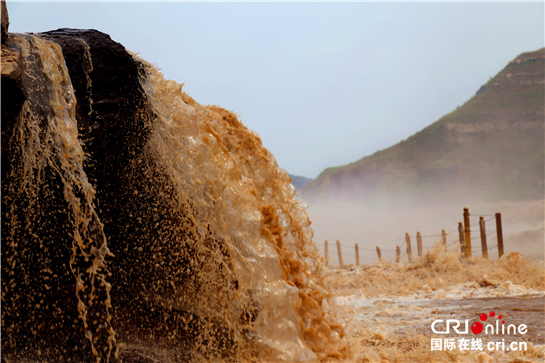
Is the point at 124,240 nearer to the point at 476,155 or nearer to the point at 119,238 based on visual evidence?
the point at 119,238

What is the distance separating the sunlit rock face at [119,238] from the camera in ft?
9.29

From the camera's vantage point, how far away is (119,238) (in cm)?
295

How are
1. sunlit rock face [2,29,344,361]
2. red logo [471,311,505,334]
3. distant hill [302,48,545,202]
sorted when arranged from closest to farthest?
sunlit rock face [2,29,344,361]
red logo [471,311,505,334]
distant hill [302,48,545,202]

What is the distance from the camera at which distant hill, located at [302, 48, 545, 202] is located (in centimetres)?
4394

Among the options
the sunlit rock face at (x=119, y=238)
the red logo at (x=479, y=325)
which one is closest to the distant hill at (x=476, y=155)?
the red logo at (x=479, y=325)

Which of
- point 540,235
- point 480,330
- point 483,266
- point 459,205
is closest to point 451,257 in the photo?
point 483,266

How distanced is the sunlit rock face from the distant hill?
46456mm

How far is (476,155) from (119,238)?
52.8 metres

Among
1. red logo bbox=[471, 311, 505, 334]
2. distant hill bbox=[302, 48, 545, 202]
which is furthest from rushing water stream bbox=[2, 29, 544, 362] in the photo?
distant hill bbox=[302, 48, 545, 202]

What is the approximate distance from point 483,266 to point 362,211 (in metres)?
43.0

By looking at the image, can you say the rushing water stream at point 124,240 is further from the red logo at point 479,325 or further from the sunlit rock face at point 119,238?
the red logo at point 479,325

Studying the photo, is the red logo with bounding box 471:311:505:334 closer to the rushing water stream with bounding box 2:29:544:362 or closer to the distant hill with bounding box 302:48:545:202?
the rushing water stream with bounding box 2:29:544:362

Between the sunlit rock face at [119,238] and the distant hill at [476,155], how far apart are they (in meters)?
46.5

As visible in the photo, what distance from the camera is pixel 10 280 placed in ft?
9.75
